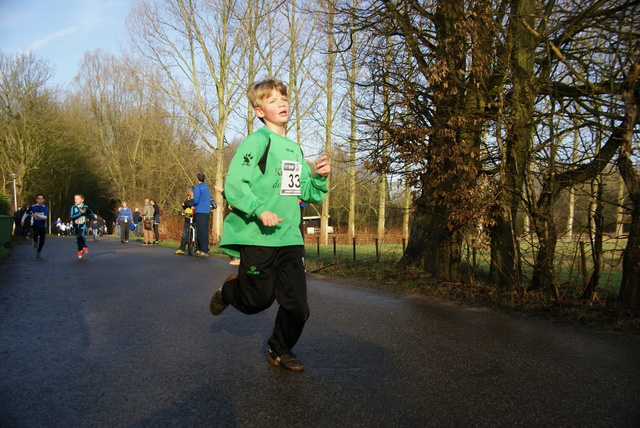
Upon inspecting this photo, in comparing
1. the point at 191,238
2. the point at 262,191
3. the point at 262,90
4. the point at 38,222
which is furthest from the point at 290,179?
the point at 38,222

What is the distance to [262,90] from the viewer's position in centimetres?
390

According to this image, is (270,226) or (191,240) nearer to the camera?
(270,226)

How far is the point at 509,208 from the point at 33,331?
5.58 meters

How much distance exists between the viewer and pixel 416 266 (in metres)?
9.11

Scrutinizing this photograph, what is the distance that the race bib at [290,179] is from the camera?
12.6 feet

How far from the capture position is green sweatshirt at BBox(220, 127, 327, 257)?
12.1 ft

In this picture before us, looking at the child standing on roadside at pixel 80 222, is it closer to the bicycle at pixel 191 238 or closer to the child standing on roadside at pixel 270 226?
the bicycle at pixel 191 238

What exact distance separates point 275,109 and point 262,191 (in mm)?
625

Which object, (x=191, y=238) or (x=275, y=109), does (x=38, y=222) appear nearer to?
(x=191, y=238)

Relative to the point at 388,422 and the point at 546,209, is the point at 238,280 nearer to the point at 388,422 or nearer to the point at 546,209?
the point at 388,422

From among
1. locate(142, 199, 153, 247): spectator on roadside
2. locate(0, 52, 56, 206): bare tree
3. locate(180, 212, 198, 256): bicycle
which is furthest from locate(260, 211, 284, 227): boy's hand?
locate(0, 52, 56, 206): bare tree

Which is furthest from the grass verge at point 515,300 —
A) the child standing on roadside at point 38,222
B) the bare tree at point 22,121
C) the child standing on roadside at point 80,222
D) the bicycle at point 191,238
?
the bare tree at point 22,121

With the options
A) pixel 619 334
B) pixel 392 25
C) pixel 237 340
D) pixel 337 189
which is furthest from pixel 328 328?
pixel 337 189

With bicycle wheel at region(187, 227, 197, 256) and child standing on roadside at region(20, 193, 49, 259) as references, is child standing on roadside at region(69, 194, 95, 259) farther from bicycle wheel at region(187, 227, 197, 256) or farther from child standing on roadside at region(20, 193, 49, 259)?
bicycle wheel at region(187, 227, 197, 256)
